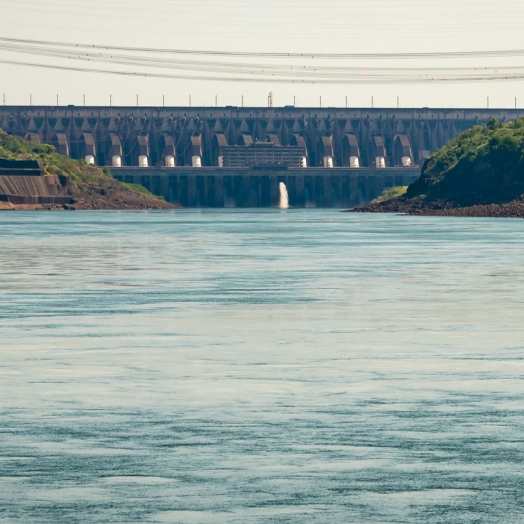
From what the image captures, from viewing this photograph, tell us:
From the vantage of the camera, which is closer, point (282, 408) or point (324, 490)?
point (324, 490)

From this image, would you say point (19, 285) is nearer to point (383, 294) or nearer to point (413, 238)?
point (383, 294)

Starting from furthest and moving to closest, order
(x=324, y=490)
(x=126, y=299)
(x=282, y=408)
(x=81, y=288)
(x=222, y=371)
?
(x=81, y=288)
(x=126, y=299)
(x=222, y=371)
(x=282, y=408)
(x=324, y=490)

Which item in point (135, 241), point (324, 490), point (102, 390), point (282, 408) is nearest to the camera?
point (324, 490)

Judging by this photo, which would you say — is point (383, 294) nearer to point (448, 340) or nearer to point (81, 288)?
point (81, 288)

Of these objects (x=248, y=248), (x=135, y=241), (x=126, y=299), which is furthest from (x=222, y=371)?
(x=135, y=241)

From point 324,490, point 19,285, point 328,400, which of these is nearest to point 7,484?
point 324,490

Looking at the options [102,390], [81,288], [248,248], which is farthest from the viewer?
[248,248]
